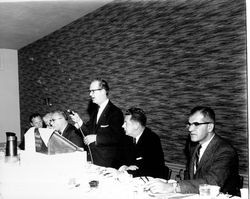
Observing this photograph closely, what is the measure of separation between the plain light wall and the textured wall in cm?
228

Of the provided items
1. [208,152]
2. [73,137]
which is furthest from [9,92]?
[208,152]

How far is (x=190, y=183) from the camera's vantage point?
188 cm

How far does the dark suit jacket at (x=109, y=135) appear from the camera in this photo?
318cm

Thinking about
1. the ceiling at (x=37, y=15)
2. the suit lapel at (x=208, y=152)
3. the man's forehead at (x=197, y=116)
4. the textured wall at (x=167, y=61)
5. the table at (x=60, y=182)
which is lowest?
the table at (x=60, y=182)

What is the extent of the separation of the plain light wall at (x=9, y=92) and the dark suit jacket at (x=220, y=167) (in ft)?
18.8

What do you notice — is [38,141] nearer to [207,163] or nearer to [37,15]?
[207,163]

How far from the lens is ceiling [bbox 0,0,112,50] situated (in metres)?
4.22

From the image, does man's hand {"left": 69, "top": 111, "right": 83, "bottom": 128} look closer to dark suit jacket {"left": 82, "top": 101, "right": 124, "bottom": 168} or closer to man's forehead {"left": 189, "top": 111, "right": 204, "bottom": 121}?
dark suit jacket {"left": 82, "top": 101, "right": 124, "bottom": 168}

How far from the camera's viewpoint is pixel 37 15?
15.4 feet

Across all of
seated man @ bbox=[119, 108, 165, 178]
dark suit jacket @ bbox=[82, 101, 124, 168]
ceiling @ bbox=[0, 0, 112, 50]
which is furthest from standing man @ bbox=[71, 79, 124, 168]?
ceiling @ bbox=[0, 0, 112, 50]

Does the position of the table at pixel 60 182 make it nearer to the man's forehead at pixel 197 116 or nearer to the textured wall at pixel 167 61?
the man's forehead at pixel 197 116

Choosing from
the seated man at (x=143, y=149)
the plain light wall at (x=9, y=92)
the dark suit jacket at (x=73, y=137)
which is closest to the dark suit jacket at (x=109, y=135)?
the dark suit jacket at (x=73, y=137)

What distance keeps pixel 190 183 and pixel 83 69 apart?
3.32 meters

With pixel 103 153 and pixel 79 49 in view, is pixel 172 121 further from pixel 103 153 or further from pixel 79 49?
pixel 79 49
